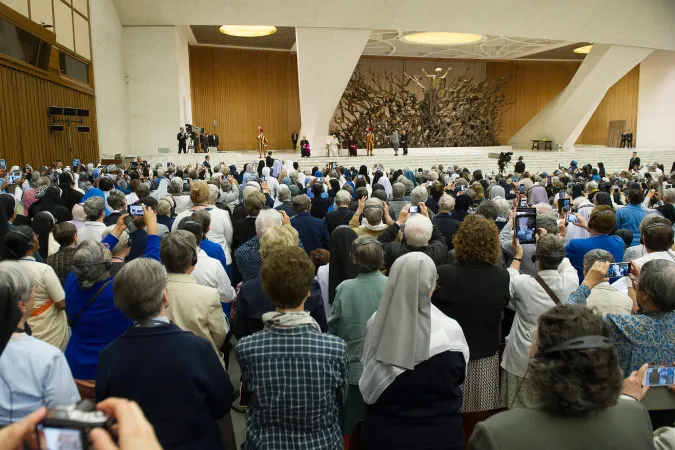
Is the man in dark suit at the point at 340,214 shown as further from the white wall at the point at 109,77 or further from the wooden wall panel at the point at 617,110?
the wooden wall panel at the point at 617,110

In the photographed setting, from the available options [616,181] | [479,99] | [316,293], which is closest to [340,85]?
[479,99]

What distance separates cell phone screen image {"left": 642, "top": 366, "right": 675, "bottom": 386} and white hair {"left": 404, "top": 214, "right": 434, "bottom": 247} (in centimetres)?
194

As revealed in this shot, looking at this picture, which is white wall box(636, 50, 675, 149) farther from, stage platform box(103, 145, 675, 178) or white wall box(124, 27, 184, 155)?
white wall box(124, 27, 184, 155)

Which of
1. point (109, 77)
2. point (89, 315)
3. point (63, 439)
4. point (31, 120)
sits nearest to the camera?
point (63, 439)

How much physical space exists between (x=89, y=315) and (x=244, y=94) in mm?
28476

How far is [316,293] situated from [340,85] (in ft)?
68.6

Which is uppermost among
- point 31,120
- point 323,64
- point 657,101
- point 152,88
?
point 323,64

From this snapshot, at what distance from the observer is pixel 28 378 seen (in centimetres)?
200

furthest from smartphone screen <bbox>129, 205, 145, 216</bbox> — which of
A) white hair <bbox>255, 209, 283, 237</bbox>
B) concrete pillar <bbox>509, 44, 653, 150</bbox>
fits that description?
concrete pillar <bbox>509, 44, 653, 150</bbox>

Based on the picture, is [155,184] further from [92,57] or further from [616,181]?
[92,57]

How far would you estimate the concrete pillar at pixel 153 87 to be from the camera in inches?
845

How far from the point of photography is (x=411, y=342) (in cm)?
232

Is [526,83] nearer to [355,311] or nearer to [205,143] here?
[205,143]

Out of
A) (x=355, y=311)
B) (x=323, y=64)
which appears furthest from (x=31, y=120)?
(x=355, y=311)
